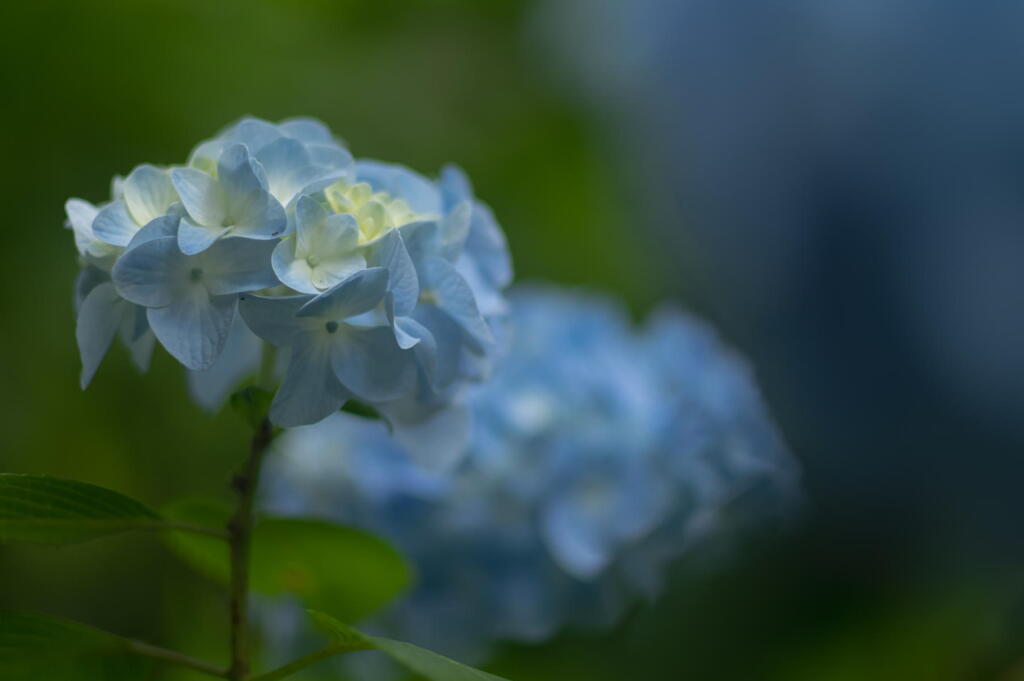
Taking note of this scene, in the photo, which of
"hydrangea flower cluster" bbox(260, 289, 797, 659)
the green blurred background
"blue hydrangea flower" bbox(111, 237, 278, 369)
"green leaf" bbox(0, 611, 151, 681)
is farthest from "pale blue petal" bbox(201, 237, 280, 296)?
the green blurred background

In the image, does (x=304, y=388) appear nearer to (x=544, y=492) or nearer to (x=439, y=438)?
(x=439, y=438)

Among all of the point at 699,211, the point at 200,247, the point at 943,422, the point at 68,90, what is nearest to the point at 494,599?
the point at 200,247

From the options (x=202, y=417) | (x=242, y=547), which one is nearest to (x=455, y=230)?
(x=242, y=547)

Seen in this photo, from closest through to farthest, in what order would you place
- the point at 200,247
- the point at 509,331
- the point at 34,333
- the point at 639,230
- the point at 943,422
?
1. the point at 200,247
2. the point at 509,331
3. the point at 34,333
4. the point at 943,422
5. the point at 639,230

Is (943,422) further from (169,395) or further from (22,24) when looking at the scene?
(22,24)

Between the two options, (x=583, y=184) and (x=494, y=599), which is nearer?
(x=494, y=599)

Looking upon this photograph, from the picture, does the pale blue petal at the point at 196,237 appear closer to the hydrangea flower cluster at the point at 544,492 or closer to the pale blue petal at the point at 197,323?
the pale blue petal at the point at 197,323

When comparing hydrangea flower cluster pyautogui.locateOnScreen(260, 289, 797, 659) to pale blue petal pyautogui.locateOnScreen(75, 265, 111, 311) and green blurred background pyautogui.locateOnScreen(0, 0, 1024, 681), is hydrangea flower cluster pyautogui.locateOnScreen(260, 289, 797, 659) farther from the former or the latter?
pale blue petal pyautogui.locateOnScreen(75, 265, 111, 311)
